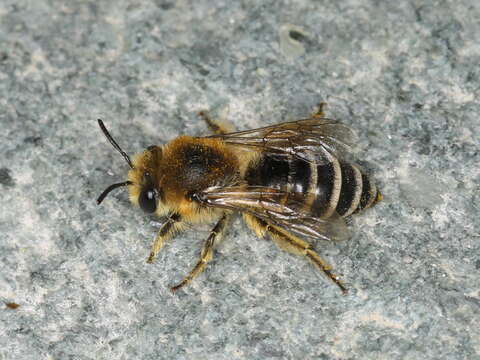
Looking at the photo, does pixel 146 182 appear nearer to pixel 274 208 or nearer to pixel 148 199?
pixel 148 199

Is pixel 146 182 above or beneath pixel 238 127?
above

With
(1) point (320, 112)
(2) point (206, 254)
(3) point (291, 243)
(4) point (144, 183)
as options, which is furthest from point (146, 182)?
(1) point (320, 112)

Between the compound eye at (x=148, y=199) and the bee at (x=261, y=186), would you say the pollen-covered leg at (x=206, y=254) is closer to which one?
the bee at (x=261, y=186)

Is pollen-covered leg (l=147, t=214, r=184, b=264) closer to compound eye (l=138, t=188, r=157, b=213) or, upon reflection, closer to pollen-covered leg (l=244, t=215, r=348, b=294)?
compound eye (l=138, t=188, r=157, b=213)

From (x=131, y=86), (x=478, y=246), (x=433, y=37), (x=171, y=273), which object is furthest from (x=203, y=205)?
(x=433, y=37)

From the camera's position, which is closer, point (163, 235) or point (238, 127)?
point (163, 235)

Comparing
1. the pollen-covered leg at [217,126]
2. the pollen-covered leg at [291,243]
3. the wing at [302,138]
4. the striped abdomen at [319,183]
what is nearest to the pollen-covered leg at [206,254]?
the pollen-covered leg at [291,243]
